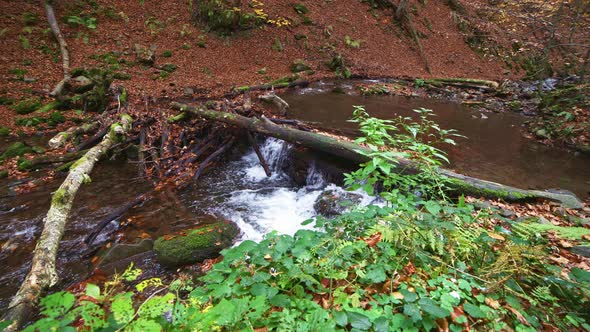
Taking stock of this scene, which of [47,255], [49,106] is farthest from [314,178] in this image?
[49,106]

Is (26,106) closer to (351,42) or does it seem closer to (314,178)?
(314,178)

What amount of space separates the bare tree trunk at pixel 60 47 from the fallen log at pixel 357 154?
4.34 metres

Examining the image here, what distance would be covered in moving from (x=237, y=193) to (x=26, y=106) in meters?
8.18

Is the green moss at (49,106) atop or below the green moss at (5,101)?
below

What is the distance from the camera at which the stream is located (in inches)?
188

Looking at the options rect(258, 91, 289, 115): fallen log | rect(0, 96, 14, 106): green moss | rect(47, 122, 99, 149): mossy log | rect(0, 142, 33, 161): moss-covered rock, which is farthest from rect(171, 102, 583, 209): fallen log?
rect(0, 96, 14, 106): green moss

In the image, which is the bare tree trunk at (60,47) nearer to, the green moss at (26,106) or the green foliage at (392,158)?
the green moss at (26,106)

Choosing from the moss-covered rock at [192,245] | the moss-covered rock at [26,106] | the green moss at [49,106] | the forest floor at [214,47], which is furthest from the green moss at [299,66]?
the moss-covered rock at [192,245]

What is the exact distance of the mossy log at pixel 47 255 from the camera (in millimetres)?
2487

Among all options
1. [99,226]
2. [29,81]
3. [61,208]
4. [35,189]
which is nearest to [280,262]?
[61,208]

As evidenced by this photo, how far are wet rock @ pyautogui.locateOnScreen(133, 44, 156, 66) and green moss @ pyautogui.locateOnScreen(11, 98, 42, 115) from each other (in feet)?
15.4

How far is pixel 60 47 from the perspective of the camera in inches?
471

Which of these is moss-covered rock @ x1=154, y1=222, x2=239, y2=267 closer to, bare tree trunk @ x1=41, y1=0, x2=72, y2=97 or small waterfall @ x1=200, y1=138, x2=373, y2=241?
small waterfall @ x1=200, y1=138, x2=373, y2=241

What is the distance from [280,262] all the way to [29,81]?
13.2m
